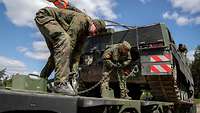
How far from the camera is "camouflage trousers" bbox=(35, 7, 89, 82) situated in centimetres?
389

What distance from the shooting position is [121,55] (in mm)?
7062

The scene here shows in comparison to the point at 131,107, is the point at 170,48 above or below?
above

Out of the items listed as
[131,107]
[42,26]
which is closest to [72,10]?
[42,26]

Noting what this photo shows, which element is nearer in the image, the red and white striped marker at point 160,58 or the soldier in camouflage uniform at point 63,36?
the soldier in camouflage uniform at point 63,36

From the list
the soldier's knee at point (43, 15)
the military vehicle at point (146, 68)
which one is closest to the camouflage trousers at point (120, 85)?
the military vehicle at point (146, 68)

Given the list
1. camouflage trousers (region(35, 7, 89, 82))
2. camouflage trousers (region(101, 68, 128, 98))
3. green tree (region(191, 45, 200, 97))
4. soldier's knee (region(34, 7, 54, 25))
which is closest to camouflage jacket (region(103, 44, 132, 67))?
camouflage trousers (region(101, 68, 128, 98))

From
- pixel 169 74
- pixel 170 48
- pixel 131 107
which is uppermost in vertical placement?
pixel 170 48

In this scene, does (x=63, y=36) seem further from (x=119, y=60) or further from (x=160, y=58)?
(x=160, y=58)

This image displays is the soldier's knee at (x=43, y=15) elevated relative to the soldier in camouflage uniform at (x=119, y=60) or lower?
elevated

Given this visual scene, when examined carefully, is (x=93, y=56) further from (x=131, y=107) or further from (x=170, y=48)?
(x=131, y=107)

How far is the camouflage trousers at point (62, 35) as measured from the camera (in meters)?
3.89

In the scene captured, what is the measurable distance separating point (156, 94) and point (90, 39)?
2207 mm

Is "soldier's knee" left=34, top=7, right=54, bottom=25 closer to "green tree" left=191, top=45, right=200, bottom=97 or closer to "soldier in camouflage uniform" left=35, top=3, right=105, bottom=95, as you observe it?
"soldier in camouflage uniform" left=35, top=3, right=105, bottom=95

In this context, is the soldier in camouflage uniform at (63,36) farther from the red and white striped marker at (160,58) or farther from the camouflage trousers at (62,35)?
the red and white striped marker at (160,58)
